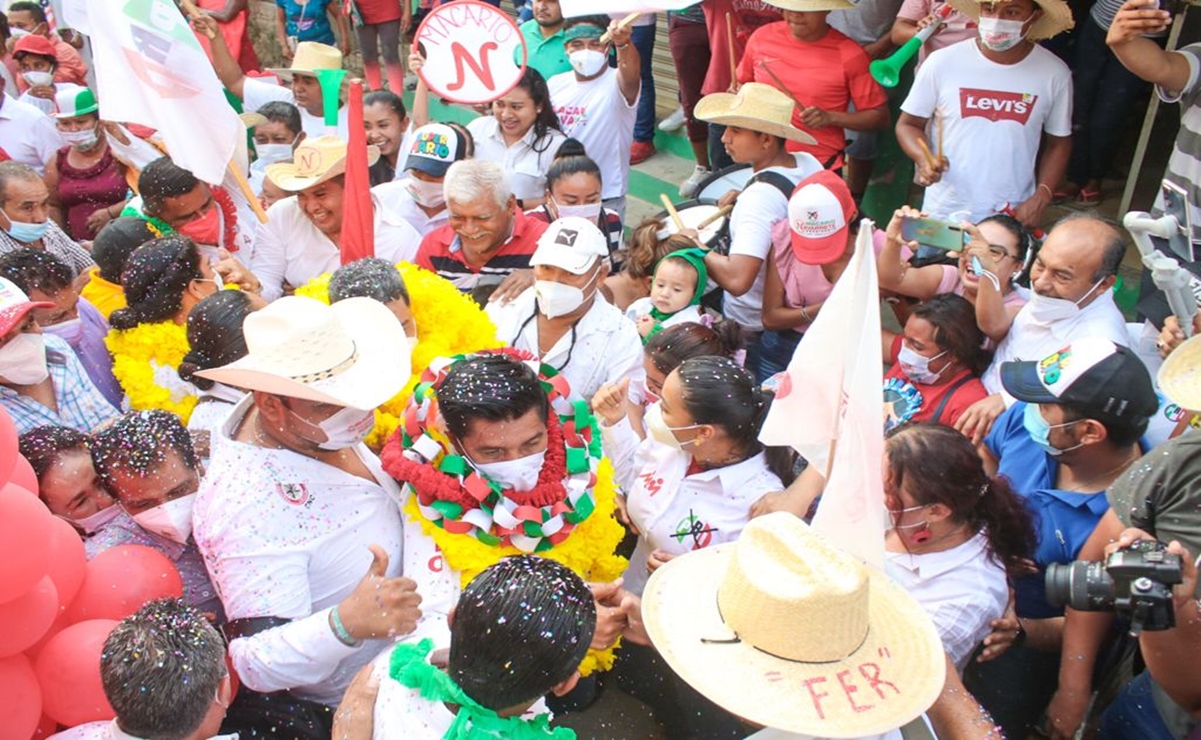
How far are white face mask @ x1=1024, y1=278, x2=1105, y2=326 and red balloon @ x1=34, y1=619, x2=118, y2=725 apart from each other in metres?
3.19

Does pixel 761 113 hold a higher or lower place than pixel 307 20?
higher

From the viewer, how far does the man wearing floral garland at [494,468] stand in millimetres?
2617

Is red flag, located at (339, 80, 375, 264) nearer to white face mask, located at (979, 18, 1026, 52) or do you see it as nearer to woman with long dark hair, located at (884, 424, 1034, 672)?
woman with long dark hair, located at (884, 424, 1034, 672)

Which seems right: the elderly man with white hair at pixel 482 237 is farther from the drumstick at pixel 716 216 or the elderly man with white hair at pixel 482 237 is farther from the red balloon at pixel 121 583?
the red balloon at pixel 121 583

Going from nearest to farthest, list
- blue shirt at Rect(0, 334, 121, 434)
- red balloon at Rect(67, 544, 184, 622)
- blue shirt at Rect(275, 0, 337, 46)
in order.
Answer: red balloon at Rect(67, 544, 184, 622), blue shirt at Rect(0, 334, 121, 434), blue shirt at Rect(275, 0, 337, 46)

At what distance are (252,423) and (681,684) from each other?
5.43 ft

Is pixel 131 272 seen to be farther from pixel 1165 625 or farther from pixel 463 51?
pixel 1165 625

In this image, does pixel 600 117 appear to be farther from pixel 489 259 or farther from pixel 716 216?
pixel 489 259

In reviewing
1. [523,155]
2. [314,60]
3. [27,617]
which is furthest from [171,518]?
[314,60]

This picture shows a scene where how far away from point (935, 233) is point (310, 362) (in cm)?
260

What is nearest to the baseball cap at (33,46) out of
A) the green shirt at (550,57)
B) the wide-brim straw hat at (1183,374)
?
the green shirt at (550,57)

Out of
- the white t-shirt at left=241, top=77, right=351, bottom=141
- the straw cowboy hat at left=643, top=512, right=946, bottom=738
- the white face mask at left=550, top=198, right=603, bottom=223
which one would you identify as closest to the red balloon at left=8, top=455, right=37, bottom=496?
the straw cowboy hat at left=643, top=512, right=946, bottom=738

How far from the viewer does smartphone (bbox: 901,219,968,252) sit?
394 cm

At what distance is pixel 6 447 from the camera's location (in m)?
2.11
